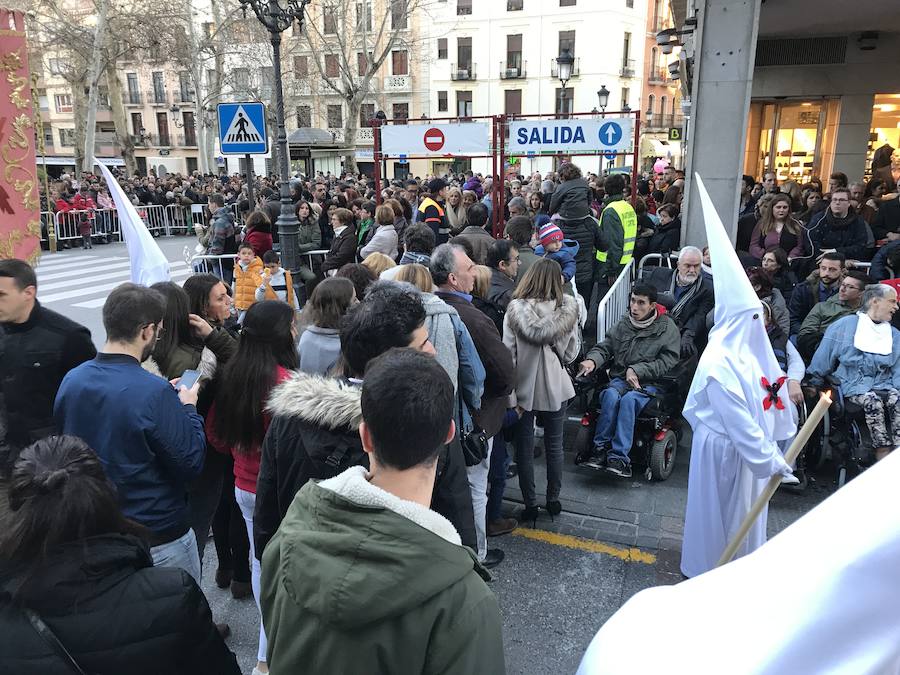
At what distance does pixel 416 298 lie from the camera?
2.67 metres

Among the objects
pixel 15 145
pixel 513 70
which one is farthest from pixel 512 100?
pixel 15 145

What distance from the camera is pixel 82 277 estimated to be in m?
14.3

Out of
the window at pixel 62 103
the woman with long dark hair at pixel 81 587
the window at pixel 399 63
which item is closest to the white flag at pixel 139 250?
the woman with long dark hair at pixel 81 587

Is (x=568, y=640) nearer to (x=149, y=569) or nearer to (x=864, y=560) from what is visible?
(x=149, y=569)

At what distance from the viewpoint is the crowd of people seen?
1.42m

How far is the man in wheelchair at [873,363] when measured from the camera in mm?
4855

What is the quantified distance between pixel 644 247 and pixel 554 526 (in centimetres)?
603

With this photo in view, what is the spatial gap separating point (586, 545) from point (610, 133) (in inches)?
258

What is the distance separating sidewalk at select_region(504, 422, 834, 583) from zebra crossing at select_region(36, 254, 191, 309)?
27.6 feet

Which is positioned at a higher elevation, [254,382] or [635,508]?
[254,382]

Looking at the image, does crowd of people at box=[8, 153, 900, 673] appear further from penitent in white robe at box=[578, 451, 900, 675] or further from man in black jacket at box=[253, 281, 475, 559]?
penitent in white robe at box=[578, 451, 900, 675]

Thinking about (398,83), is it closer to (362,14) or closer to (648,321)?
(362,14)

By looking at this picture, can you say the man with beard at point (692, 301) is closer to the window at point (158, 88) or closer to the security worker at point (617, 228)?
the security worker at point (617, 228)

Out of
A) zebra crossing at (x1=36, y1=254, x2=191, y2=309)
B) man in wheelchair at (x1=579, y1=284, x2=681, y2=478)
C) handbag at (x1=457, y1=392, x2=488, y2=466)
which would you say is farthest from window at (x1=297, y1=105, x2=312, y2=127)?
handbag at (x1=457, y1=392, x2=488, y2=466)
